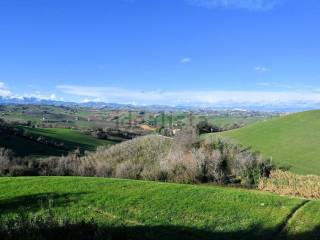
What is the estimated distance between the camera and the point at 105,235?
22.0ft

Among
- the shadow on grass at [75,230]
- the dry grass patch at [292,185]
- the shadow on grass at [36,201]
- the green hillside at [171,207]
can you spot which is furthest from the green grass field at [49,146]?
the shadow on grass at [75,230]

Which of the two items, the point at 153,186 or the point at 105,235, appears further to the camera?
the point at 153,186

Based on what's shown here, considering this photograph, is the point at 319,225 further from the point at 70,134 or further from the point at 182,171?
the point at 70,134

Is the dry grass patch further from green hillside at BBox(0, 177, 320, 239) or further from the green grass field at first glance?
the green grass field

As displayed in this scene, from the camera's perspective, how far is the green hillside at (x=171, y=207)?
16.0m

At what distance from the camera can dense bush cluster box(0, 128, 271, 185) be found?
34156mm

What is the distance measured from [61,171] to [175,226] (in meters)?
29.6

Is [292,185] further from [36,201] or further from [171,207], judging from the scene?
[36,201]

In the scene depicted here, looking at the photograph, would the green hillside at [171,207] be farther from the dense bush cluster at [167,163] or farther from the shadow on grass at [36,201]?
the dense bush cluster at [167,163]

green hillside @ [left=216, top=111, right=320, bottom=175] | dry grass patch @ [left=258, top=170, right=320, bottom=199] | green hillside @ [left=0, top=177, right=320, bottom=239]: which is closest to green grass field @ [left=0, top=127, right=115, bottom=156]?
green hillside @ [left=216, top=111, right=320, bottom=175]

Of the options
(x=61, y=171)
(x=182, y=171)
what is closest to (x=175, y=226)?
(x=182, y=171)

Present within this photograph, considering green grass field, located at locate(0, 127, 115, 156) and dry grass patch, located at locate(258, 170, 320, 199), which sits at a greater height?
Answer: dry grass patch, located at locate(258, 170, 320, 199)

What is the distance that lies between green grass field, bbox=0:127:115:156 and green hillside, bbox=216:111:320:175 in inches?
1185

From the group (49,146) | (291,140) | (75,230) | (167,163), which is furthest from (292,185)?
(49,146)
